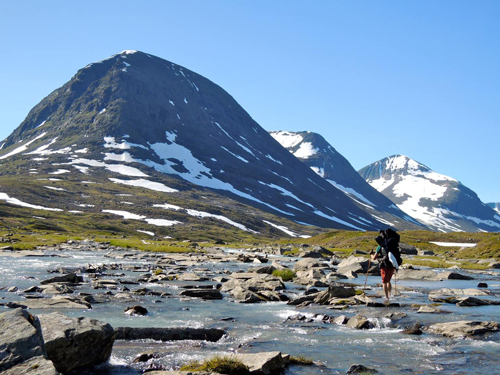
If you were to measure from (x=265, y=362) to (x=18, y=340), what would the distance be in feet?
19.5

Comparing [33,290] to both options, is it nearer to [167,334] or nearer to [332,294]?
[167,334]

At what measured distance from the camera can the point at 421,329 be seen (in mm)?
18266

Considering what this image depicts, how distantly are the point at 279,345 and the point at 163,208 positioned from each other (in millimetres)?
178815

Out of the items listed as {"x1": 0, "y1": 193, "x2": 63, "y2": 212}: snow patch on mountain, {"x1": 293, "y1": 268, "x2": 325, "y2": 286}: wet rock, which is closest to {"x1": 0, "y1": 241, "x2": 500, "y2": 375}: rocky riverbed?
{"x1": 293, "y1": 268, "x2": 325, "y2": 286}: wet rock

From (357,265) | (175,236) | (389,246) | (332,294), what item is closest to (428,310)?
(389,246)

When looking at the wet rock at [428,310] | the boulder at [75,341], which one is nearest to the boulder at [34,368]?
the boulder at [75,341]

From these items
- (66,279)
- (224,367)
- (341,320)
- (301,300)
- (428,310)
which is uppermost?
(428,310)

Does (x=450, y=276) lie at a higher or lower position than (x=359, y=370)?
higher

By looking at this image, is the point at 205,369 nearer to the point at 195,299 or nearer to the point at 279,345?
the point at 279,345

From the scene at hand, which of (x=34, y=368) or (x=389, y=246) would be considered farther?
(x=389, y=246)

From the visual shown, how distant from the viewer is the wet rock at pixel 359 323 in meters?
18.7

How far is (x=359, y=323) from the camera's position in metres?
18.8

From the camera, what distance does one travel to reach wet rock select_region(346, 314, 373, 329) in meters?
18.7

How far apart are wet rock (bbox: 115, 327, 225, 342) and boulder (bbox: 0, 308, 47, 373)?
557cm
